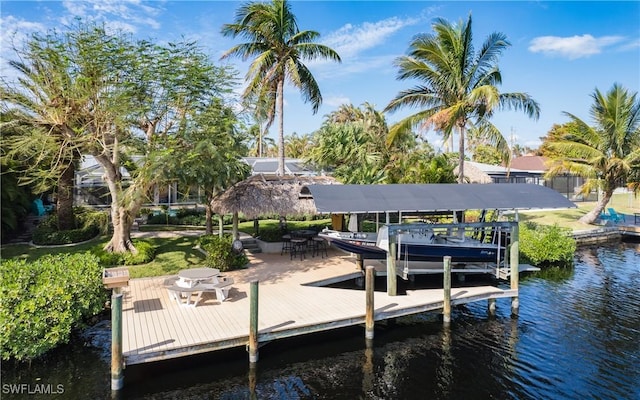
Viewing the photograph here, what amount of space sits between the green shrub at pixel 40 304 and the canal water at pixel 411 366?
2.35ft

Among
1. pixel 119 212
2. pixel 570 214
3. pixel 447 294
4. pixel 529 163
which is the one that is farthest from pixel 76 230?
pixel 529 163

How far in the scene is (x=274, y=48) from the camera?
20094 mm

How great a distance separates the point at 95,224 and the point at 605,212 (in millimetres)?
35286

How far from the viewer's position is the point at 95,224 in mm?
19922

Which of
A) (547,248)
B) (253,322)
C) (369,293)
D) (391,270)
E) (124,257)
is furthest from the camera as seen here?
(547,248)

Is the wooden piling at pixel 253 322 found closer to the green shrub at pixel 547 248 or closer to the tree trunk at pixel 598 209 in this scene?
the green shrub at pixel 547 248

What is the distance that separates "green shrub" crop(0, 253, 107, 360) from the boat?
7.37 meters

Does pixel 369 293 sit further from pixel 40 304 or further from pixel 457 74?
pixel 457 74

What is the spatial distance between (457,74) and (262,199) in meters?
11.4

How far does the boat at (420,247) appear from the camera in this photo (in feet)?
42.7

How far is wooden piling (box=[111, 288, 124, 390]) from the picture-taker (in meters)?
7.56

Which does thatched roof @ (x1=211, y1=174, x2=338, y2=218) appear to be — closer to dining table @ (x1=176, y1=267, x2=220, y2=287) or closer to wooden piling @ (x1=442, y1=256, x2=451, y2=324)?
dining table @ (x1=176, y1=267, x2=220, y2=287)

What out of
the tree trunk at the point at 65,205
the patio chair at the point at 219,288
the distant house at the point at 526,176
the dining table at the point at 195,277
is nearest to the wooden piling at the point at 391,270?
the patio chair at the point at 219,288

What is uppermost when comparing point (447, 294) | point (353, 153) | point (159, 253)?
point (353, 153)
